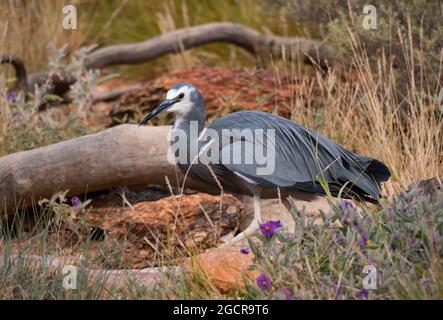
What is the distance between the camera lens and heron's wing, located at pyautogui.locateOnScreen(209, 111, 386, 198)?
5.29m

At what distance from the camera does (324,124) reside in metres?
6.94

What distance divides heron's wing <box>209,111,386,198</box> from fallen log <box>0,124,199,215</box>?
769 mm

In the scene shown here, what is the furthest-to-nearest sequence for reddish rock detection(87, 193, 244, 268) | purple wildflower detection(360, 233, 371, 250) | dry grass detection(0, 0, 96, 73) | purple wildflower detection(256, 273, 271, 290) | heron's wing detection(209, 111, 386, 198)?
1. dry grass detection(0, 0, 96, 73)
2. reddish rock detection(87, 193, 244, 268)
3. heron's wing detection(209, 111, 386, 198)
4. purple wildflower detection(360, 233, 371, 250)
5. purple wildflower detection(256, 273, 271, 290)

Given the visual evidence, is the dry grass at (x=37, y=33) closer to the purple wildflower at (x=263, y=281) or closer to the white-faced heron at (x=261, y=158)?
the white-faced heron at (x=261, y=158)

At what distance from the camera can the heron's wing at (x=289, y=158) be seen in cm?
529

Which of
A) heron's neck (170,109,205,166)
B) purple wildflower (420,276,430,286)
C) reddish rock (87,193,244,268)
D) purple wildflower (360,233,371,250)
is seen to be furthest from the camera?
reddish rock (87,193,244,268)

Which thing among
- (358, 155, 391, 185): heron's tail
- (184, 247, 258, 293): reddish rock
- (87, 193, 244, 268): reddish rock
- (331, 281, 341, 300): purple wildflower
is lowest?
(87, 193, 244, 268): reddish rock

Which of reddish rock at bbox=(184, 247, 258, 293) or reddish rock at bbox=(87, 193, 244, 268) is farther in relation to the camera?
reddish rock at bbox=(87, 193, 244, 268)

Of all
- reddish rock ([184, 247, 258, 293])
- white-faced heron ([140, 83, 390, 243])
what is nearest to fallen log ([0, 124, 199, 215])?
white-faced heron ([140, 83, 390, 243])

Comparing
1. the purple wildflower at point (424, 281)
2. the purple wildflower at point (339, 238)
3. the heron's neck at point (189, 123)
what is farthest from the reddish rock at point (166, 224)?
the purple wildflower at point (424, 281)

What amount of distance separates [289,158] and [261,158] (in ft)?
0.60

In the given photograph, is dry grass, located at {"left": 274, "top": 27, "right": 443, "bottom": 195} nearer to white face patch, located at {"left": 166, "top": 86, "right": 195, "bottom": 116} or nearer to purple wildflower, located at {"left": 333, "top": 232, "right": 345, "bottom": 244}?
white face patch, located at {"left": 166, "top": 86, "right": 195, "bottom": 116}

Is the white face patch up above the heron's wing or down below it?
above

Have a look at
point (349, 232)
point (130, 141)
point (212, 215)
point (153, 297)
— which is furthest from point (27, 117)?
point (349, 232)
